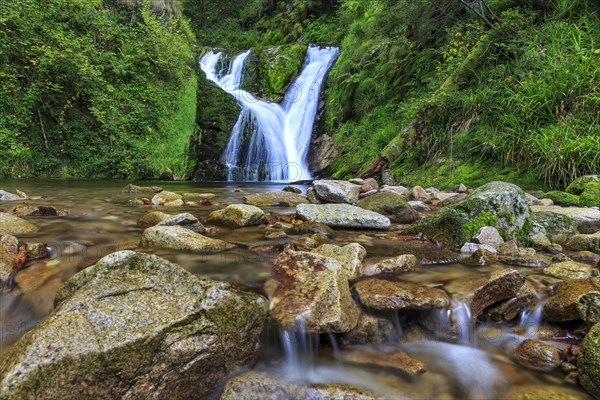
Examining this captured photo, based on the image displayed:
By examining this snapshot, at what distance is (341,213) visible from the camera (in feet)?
13.8

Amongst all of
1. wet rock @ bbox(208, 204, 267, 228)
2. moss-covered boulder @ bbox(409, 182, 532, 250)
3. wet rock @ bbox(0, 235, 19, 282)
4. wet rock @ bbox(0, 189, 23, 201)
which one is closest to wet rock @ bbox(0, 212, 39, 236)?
wet rock @ bbox(0, 235, 19, 282)

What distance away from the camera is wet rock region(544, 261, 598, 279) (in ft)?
8.20

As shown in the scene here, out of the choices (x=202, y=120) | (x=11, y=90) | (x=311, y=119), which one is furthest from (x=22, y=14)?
(x=311, y=119)

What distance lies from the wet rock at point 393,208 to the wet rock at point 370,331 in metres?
2.49

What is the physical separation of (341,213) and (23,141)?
40.0ft

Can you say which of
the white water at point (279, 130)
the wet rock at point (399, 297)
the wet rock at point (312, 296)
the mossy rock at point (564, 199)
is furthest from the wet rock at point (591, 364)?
the white water at point (279, 130)

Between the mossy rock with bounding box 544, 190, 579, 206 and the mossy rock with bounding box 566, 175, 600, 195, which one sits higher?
the mossy rock with bounding box 566, 175, 600, 195

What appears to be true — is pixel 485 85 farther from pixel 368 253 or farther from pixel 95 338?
pixel 95 338

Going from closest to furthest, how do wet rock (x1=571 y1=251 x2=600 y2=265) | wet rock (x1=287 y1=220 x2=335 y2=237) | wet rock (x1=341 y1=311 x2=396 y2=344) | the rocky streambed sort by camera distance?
the rocky streambed < wet rock (x1=341 y1=311 x2=396 y2=344) < wet rock (x1=571 y1=251 x2=600 y2=265) < wet rock (x1=287 y1=220 x2=335 y2=237)

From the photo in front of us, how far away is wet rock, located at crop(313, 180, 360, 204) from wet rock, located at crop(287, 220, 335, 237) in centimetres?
169

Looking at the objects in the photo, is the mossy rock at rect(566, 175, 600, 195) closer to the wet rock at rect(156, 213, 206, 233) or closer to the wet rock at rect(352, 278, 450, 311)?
the wet rock at rect(352, 278, 450, 311)

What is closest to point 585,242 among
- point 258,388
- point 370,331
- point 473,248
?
point 473,248

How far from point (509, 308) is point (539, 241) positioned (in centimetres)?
157

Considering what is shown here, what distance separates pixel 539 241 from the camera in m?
3.36
